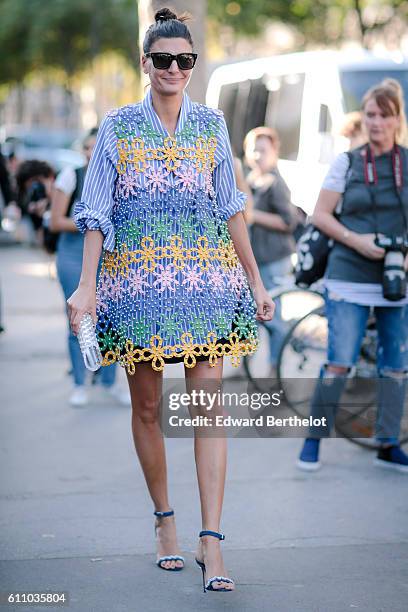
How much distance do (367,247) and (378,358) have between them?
672 millimetres

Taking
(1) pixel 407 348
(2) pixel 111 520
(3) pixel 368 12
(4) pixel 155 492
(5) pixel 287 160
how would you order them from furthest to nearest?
(3) pixel 368 12 < (5) pixel 287 160 < (1) pixel 407 348 < (2) pixel 111 520 < (4) pixel 155 492

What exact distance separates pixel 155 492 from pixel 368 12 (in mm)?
24889

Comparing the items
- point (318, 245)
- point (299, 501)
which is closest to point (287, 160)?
point (318, 245)

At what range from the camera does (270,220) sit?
24.7 ft

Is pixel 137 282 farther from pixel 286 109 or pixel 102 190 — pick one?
pixel 286 109

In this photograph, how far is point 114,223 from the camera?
4109mm

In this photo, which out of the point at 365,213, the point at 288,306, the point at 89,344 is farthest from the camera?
the point at 288,306

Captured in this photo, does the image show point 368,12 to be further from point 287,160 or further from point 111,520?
point 111,520

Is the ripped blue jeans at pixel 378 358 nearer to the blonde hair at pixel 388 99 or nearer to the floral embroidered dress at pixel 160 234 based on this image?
the blonde hair at pixel 388 99

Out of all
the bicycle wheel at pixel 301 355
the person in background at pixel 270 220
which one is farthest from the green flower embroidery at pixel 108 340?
the person in background at pixel 270 220

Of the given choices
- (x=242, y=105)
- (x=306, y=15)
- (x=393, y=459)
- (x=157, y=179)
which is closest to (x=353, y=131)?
(x=393, y=459)

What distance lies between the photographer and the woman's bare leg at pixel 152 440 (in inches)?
163

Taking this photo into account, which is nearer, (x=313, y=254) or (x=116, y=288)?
(x=116, y=288)

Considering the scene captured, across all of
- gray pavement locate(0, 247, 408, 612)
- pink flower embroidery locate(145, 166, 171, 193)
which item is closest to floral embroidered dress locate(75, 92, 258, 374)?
A: pink flower embroidery locate(145, 166, 171, 193)
